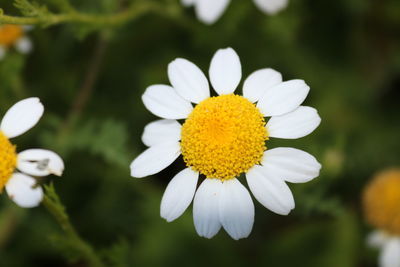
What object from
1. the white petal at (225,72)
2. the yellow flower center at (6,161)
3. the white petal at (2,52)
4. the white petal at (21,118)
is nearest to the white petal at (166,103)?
the white petal at (225,72)

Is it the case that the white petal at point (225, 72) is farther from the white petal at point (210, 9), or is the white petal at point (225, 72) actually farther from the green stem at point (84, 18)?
the green stem at point (84, 18)

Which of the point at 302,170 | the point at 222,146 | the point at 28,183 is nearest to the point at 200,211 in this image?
the point at 222,146

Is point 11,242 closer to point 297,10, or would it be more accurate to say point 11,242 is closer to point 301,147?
point 301,147

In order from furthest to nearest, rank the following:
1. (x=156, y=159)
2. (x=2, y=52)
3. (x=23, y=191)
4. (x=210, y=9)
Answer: (x=2, y=52), (x=210, y=9), (x=156, y=159), (x=23, y=191)

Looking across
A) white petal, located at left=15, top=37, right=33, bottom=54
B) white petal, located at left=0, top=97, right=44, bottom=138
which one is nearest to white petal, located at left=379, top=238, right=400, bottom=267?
white petal, located at left=0, top=97, right=44, bottom=138

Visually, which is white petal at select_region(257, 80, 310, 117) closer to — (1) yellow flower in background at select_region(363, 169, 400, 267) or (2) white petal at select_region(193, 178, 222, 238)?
(2) white petal at select_region(193, 178, 222, 238)

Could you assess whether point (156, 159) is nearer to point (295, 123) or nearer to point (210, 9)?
point (295, 123)

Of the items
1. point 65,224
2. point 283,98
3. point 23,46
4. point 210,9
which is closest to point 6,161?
point 65,224
